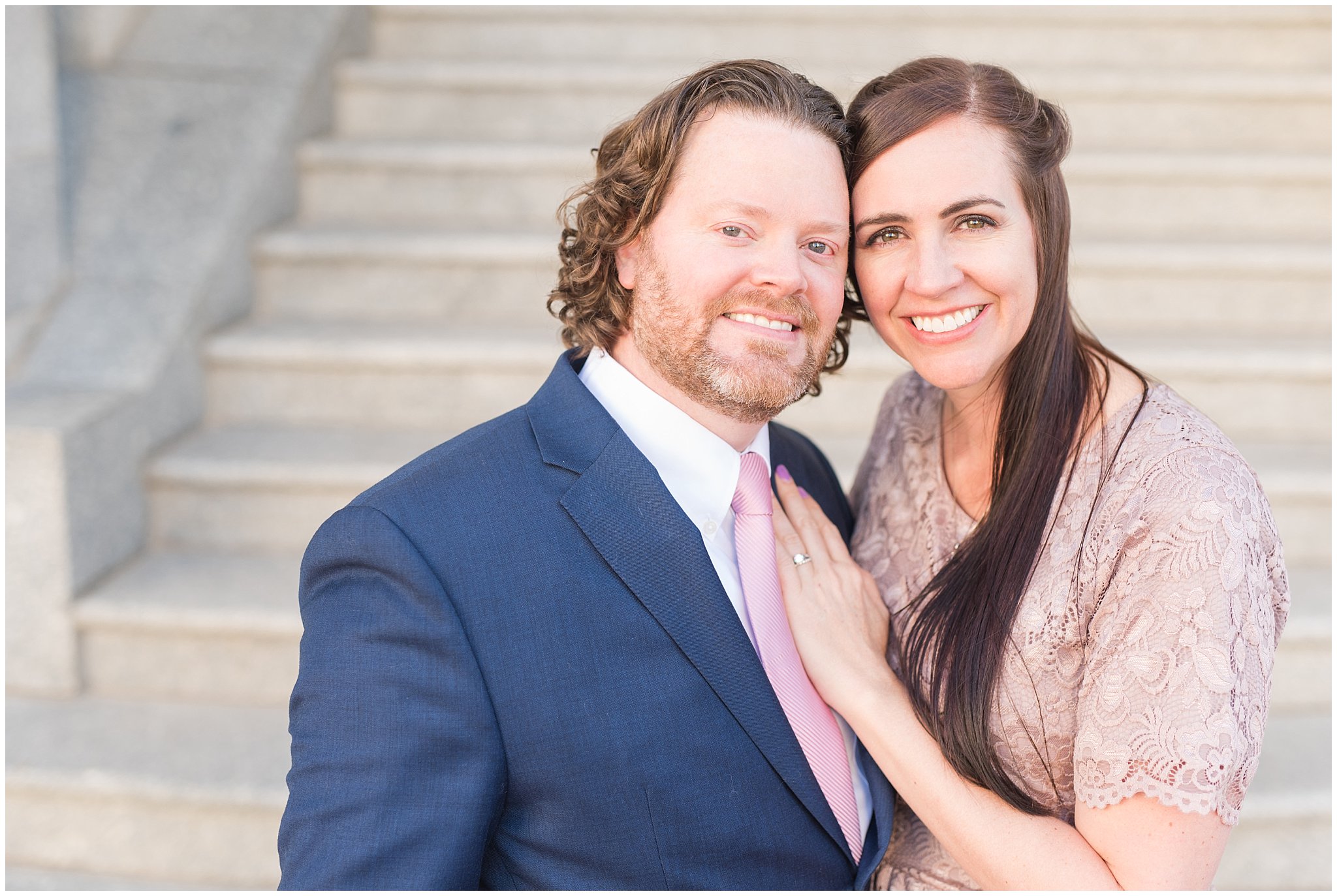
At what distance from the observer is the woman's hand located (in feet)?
4.47

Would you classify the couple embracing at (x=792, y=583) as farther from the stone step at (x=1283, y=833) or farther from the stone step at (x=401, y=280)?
the stone step at (x=401, y=280)

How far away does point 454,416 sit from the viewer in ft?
9.01

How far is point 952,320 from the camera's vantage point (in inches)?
56.6

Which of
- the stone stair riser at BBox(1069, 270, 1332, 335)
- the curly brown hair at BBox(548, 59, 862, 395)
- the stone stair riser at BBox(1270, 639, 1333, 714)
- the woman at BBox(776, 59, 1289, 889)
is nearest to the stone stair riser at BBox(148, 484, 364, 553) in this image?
the curly brown hair at BBox(548, 59, 862, 395)

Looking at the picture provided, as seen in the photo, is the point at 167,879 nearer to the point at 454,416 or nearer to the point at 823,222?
the point at 454,416

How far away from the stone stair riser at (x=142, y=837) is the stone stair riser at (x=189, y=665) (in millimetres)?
280

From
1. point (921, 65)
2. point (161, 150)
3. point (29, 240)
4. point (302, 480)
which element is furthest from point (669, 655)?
point (161, 150)

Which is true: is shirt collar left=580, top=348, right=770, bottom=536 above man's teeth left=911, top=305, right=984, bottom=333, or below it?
below

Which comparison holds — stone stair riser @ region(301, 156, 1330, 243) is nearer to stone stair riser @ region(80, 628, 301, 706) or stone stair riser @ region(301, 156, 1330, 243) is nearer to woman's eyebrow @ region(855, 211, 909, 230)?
stone stair riser @ region(80, 628, 301, 706)

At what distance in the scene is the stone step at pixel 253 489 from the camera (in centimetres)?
249

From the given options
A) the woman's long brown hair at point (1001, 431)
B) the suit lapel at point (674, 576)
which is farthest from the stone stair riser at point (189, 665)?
the woman's long brown hair at point (1001, 431)

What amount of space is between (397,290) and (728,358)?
1.79 m

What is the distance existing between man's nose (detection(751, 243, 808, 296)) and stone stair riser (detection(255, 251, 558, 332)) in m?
1.59

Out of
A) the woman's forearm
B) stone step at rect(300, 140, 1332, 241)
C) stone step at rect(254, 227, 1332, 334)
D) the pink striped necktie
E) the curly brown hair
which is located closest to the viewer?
the woman's forearm
